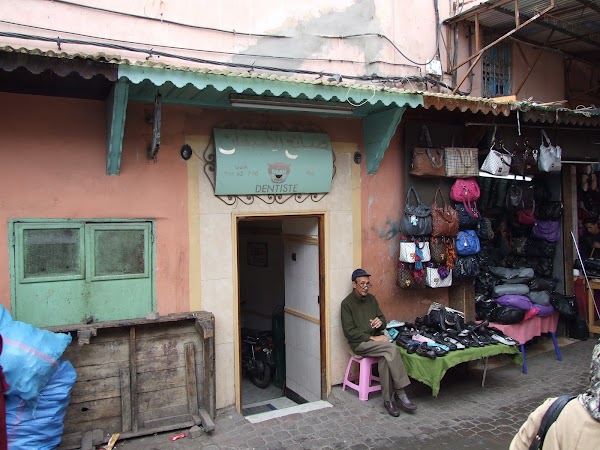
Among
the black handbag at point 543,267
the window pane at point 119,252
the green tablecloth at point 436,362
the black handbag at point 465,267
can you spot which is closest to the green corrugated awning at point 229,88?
the window pane at point 119,252

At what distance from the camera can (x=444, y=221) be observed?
22.9 ft

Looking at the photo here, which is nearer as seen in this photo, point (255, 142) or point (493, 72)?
point (255, 142)

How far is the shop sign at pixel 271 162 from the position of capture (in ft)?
19.2

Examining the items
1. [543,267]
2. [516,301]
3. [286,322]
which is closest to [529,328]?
[516,301]

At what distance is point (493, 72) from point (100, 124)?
22.7 feet

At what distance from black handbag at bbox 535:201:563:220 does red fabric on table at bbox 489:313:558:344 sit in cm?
175

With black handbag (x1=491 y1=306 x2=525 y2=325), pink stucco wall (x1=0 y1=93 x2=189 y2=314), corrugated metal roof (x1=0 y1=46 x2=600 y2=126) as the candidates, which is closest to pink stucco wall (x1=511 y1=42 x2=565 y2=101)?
corrugated metal roof (x1=0 y1=46 x2=600 y2=126)

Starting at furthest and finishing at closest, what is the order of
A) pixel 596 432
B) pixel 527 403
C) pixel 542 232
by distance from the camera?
pixel 542 232, pixel 527 403, pixel 596 432

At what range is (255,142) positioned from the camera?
6.04m

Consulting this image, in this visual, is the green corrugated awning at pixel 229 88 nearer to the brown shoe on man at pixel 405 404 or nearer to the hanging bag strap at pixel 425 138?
the hanging bag strap at pixel 425 138

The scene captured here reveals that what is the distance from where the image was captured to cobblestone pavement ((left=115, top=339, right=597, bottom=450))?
5.31 metres

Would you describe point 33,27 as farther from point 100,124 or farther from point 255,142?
point 255,142

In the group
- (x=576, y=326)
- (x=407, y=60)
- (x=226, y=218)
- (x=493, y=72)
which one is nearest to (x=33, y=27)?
(x=226, y=218)

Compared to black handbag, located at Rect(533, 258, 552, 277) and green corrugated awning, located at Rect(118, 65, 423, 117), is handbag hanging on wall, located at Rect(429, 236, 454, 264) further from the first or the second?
black handbag, located at Rect(533, 258, 552, 277)
